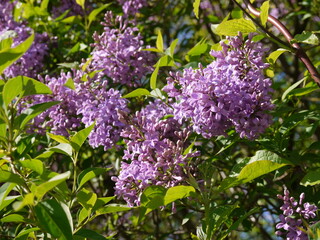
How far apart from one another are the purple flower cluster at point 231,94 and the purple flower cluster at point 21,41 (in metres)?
1.45

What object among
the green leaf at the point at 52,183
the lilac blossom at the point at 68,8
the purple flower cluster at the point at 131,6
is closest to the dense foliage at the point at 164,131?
the green leaf at the point at 52,183

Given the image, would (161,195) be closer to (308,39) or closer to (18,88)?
(18,88)

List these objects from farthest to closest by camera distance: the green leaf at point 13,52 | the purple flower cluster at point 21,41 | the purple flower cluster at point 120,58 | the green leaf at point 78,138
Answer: the purple flower cluster at point 21,41 → the purple flower cluster at point 120,58 → the green leaf at point 78,138 → the green leaf at point 13,52

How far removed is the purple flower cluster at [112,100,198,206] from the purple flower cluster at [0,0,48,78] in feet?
4.39

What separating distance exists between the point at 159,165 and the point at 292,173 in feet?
3.19

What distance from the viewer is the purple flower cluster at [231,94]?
6.00 feet

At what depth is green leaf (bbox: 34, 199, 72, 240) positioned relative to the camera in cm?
139

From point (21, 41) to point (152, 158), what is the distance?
1.69 meters

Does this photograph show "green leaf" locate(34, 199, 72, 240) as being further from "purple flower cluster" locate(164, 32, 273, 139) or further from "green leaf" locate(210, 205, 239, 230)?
"purple flower cluster" locate(164, 32, 273, 139)

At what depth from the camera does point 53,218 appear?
1.39m

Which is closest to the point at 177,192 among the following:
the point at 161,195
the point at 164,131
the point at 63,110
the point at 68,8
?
the point at 161,195

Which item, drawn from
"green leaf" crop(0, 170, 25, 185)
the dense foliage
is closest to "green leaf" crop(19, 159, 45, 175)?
the dense foliage

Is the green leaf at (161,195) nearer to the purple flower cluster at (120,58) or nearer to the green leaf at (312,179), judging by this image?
the green leaf at (312,179)

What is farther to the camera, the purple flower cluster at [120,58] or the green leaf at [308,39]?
the purple flower cluster at [120,58]
